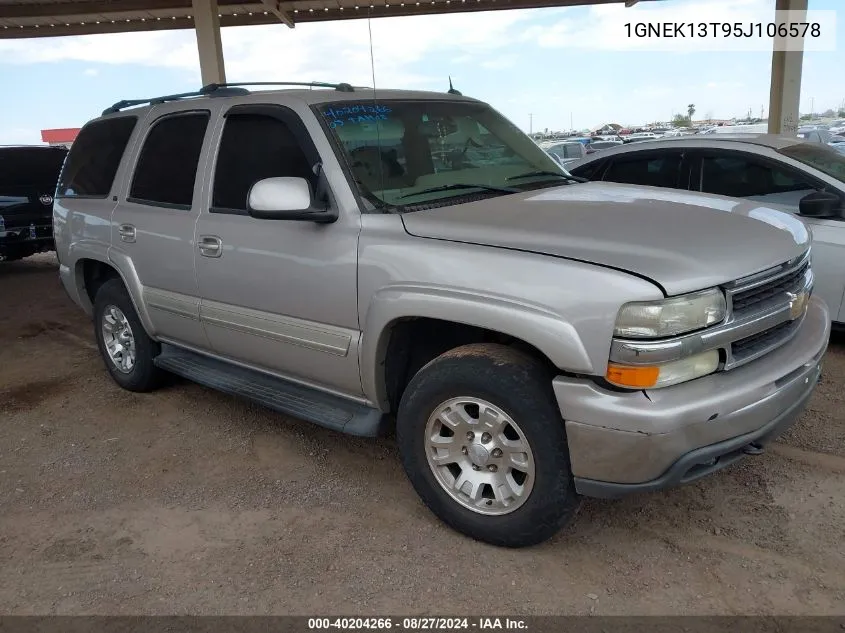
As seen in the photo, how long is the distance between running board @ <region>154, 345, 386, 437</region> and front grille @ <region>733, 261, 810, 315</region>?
160 centimetres

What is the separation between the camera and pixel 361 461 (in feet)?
12.4

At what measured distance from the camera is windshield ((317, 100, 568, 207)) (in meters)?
3.27

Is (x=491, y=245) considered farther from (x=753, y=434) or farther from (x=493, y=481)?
(x=753, y=434)

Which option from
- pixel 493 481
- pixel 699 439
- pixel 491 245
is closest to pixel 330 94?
pixel 491 245

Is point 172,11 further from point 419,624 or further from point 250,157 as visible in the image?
point 419,624

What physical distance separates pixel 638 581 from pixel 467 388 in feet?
3.18

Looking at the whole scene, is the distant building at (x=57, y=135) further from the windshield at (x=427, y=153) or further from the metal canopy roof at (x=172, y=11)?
the windshield at (x=427, y=153)

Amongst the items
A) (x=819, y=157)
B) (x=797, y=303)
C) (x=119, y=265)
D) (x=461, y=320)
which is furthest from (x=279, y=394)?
(x=819, y=157)

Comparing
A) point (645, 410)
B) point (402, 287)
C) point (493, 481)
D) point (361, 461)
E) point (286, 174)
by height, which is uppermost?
point (286, 174)

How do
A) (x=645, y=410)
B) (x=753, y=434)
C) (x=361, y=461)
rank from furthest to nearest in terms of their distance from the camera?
(x=361, y=461)
(x=753, y=434)
(x=645, y=410)

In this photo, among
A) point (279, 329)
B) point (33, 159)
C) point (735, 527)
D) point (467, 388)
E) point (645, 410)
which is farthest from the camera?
point (33, 159)

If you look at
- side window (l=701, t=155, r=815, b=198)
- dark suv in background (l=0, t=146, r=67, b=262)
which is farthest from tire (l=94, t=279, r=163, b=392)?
dark suv in background (l=0, t=146, r=67, b=262)

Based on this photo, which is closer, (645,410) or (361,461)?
(645,410)

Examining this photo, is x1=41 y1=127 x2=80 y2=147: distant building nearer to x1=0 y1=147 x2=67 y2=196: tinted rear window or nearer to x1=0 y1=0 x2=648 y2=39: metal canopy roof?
x1=0 y1=0 x2=648 y2=39: metal canopy roof
